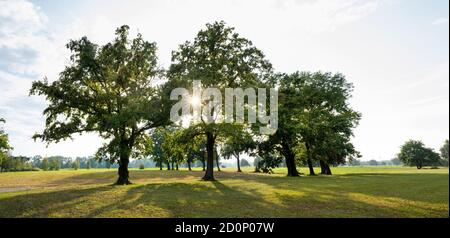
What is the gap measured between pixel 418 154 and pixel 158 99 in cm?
10170

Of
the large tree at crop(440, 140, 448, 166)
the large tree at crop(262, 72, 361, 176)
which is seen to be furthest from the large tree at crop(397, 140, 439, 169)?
the large tree at crop(262, 72, 361, 176)

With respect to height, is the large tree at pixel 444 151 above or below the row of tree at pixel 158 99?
below

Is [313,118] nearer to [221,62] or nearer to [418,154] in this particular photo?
[221,62]

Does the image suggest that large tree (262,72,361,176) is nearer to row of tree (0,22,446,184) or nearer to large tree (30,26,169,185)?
row of tree (0,22,446,184)

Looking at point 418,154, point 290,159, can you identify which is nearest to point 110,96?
point 290,159

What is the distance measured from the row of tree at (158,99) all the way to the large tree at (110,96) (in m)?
Result: 0.09

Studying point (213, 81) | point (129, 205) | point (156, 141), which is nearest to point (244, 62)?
point (213, 81)

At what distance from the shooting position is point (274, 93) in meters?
37.3

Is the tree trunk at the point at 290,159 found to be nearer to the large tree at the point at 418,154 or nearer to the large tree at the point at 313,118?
the large tree at the point at 313,118

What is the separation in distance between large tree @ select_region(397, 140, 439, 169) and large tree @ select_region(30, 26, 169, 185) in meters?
100.0

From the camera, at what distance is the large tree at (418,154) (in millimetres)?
97438

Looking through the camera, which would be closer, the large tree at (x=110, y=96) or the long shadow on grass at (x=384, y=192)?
the long shadow on grass at (x=384, y=192)

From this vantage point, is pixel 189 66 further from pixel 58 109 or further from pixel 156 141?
pixel 156 141

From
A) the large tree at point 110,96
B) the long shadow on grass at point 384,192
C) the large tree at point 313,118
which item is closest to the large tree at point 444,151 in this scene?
the large tree at point 313,118
